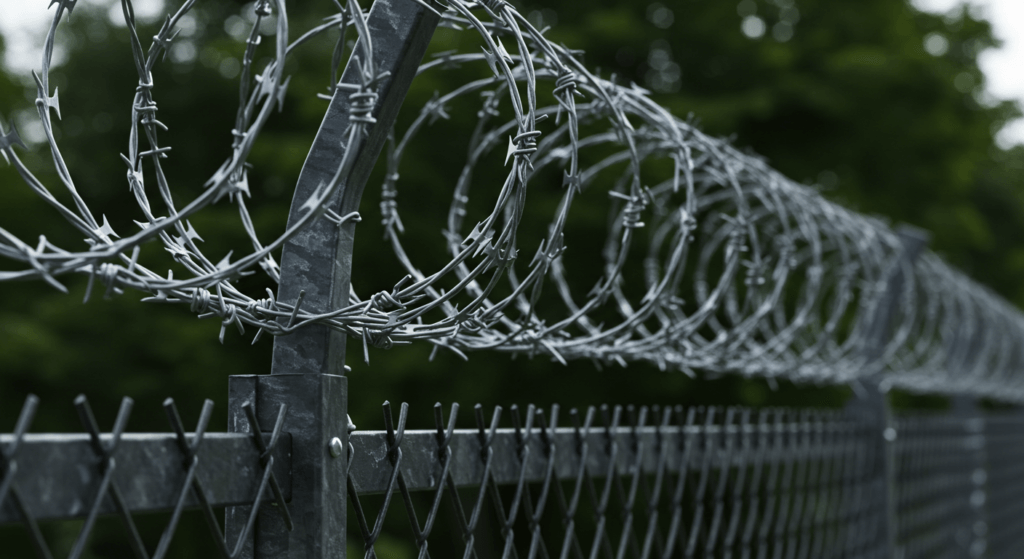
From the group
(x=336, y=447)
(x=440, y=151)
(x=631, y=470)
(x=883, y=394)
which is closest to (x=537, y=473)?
(x=631, y=470)

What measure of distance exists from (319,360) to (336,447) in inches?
4.2

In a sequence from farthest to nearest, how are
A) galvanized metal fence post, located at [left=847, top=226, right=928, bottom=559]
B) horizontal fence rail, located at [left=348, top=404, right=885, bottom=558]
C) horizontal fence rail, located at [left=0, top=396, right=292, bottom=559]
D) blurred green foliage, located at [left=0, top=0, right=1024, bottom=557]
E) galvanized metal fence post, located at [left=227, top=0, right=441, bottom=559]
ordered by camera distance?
blurred green foliage, located at [left=0, top=0, right=1024, bottom=557]
galvanized metal fence post, located at [left=847, top=226, right=928, bottom=559]
horizontal fence rail, located at [left=348, top=404, right=885, bottom=558]
galvanized metal fence post, located at [left=227, top=0, right=441, bottom=559]
horizontal fence rail, located at [left=0, top=396, right=292, bottom=559]

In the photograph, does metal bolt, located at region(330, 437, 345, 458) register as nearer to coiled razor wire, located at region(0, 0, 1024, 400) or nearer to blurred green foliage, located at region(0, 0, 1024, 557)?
coiled razor wire, located at region(0, 0, 1024, 400)

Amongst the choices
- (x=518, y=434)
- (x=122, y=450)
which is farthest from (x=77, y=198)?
(x=518, y=434)

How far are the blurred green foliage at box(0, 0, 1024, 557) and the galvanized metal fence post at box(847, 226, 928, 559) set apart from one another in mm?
3620

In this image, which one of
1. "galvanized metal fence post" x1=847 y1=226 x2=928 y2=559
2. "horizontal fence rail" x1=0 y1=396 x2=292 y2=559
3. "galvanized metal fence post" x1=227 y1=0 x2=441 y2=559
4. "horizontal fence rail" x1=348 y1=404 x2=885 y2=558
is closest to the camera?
"horizontal fence rail" x1=0 y1=396 x2=292 y2=559

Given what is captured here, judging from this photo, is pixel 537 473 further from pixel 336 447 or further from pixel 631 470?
pixel 336 447

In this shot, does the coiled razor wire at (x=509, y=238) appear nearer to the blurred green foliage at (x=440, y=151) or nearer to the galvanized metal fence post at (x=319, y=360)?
the galvanized metal fence post at (x=319, y=360)

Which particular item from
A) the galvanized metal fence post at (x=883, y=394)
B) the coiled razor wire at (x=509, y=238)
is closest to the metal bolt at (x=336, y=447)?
the coiled razor wire at (x=509, y=238)

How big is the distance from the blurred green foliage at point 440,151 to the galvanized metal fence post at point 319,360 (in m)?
5.27

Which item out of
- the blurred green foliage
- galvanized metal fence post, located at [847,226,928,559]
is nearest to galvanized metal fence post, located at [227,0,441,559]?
galvanized metal fence post, located at [847,226,928,559]

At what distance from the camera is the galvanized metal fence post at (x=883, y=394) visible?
3592mm

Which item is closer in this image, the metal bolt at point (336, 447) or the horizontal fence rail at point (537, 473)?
the horizontal fence rail at point (537, 473)

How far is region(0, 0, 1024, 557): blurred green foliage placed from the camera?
7.81m
